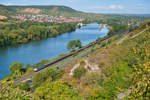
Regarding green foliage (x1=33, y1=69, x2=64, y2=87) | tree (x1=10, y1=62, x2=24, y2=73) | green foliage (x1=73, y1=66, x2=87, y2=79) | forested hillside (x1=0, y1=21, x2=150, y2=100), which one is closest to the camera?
forested hillside (x1=0, y1=21, x2=150, y2=100)

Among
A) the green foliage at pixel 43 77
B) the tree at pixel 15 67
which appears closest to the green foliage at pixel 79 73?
the green foliage at pixel 43 77

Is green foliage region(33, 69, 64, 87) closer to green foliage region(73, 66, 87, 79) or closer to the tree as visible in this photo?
green foliage region(73, 66, 87, 79)

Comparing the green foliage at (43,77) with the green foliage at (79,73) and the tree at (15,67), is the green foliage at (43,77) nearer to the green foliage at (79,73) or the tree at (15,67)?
the green foliage at (79,73)

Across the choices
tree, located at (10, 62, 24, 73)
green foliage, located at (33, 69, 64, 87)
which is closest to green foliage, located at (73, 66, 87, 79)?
green foliage, located at (33, 69, 64, 87)

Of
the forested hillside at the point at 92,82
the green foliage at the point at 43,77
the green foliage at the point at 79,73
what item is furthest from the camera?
the green foliage at the point at 43,77

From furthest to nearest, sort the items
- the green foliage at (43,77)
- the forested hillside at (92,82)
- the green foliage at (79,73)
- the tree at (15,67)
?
1. the tree at (15,67)
2. the green foliage at (43,77)
3. the green foliage at (79,73)
4. the forested hillside at (92,82)

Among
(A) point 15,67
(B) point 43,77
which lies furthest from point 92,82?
(A) point 15,67

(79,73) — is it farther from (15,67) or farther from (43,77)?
(15,67)

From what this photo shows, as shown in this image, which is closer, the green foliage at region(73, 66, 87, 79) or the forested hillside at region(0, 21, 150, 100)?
the forested hillside at region(0, 21, 150, 100)

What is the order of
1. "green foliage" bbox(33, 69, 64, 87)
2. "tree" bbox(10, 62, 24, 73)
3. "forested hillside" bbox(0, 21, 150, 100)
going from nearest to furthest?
"forested hillside" bbox(0, 21, 150, 100), "green foliage" bbox(33, 69, 64, 87), "tree" bbox(10, 62, 24, 73)

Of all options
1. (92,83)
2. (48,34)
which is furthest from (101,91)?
(48,34)

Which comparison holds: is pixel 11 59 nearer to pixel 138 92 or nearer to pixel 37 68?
pixel 37 68
